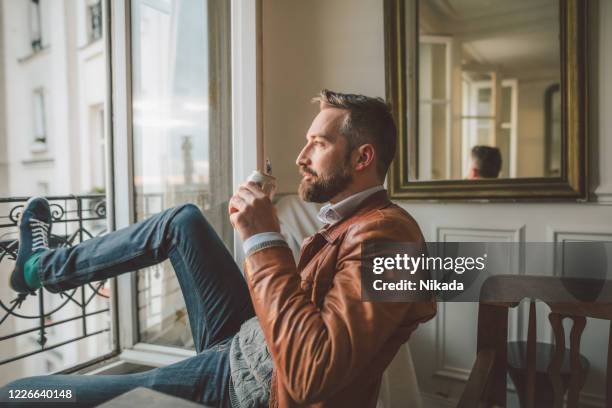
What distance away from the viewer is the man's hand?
796mm

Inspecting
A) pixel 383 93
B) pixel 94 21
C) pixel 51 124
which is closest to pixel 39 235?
pixel 383 93

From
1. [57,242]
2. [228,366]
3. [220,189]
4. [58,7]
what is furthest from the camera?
[58,7]

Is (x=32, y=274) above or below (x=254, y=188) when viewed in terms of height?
below

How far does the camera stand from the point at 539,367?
1116mm

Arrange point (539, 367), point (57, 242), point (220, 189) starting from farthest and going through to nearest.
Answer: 1. point (57, 242)
2. point (220, 189)
3. point (539, 367)

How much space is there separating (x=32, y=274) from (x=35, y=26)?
8.07 m

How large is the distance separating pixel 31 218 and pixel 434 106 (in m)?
1.46

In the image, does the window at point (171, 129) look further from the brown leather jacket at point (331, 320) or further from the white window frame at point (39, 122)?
the white window frame at point (39, 122)

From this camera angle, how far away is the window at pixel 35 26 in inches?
279

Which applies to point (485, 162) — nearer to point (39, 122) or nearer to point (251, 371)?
point (251, 371)

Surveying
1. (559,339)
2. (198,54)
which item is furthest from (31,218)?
(559,339)

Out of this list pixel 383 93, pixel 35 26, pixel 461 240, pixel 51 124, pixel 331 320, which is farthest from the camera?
pixel 51 124

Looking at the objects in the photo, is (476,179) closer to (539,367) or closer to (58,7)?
(539,367)

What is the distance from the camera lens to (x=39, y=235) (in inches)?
48.7
